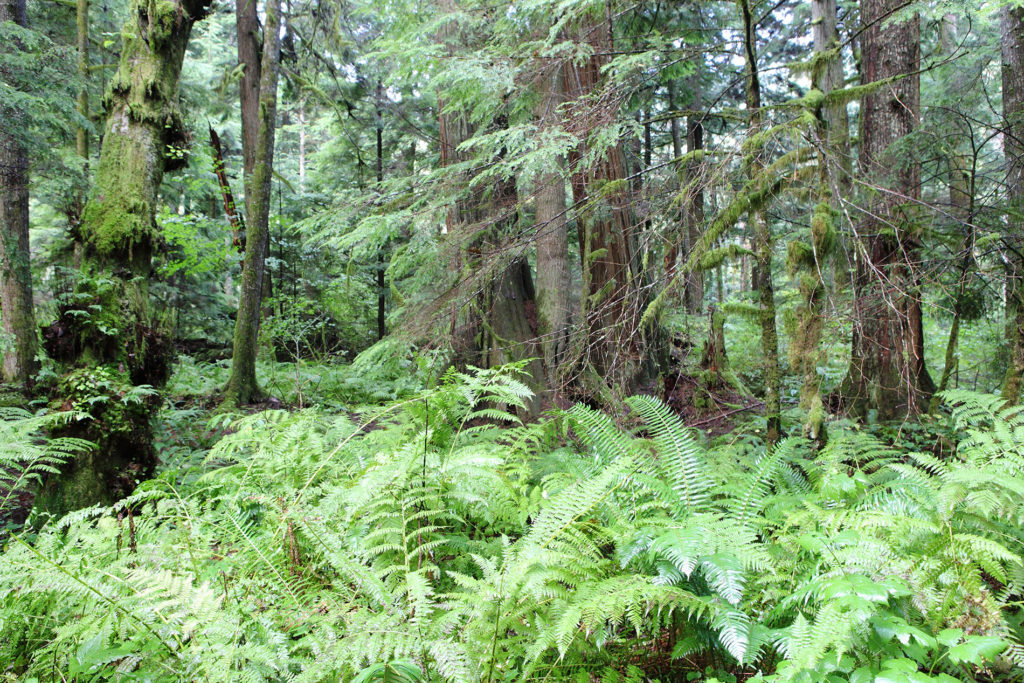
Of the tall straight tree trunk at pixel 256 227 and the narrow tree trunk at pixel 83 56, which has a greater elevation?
the narrow tree trunk at pixel 83 56

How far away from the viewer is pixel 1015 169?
16.1 feet

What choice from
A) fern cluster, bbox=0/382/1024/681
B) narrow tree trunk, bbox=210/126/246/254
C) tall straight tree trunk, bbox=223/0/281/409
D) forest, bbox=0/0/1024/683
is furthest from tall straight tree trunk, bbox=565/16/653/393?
narrow tree trunk, bbox=210/126/246/254

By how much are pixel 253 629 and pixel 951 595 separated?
226cm

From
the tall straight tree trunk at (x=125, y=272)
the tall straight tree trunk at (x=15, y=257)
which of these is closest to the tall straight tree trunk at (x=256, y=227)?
the tall straight tree trunk at (x=125, y=272)

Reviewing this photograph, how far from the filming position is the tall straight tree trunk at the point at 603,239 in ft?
12.0

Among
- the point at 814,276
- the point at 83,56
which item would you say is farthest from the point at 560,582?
the point at 83,56

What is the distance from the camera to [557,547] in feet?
6.48

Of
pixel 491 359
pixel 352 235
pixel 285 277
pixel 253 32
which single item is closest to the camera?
pixel 352 235

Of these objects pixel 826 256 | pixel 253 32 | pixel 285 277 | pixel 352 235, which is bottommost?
pixel 826 256

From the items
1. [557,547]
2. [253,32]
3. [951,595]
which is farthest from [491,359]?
[253,32]

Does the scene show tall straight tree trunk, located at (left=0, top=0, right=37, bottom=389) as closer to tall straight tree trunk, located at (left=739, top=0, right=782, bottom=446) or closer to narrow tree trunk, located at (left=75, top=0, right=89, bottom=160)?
narrow tree trunk, located at (left=75, top=0, right=89, bottom=160)

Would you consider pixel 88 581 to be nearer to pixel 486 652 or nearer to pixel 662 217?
pixel 486 652

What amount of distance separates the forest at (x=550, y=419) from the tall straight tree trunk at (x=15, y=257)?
2.4 inches

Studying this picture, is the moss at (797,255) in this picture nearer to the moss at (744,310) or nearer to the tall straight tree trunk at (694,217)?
the moss at (744,310)
